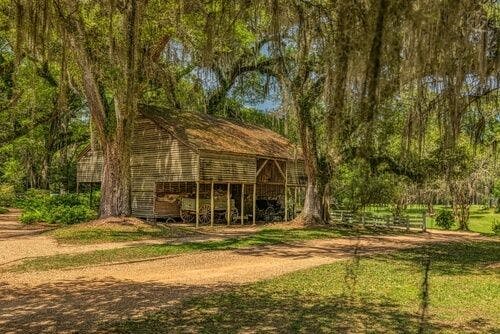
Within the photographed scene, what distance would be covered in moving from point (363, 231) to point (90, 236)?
45.9 feet

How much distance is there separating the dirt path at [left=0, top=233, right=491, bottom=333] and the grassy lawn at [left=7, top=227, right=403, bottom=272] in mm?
806

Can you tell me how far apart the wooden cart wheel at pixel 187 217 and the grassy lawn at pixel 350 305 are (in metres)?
16.5

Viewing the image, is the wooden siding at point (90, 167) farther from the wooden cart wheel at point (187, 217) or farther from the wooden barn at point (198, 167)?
the wooden cart wheel at point (187, 217)

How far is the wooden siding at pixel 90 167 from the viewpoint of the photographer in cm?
3075

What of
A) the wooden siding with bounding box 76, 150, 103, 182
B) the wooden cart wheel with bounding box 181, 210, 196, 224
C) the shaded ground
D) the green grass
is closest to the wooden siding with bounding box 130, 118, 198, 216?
the wooden cart wheel with bounding box 181, 210, 196, 224

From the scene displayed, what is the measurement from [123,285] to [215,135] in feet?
59.5

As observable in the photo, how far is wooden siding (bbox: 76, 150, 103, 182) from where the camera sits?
30.8 metres

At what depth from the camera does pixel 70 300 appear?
8.32m

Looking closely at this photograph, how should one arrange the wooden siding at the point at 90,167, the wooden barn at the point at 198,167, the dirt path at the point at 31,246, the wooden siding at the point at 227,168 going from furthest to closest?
the wooden siding at the point at 90,167 < the wooden barn at the point at 198,167 < the wooden siding at the point at 227,168 < the dirt path at the point at 31,246

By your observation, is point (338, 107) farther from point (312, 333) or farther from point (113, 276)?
point (113, 276)

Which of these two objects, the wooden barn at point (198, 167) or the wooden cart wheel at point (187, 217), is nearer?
the wooden barn at point (198, 167)

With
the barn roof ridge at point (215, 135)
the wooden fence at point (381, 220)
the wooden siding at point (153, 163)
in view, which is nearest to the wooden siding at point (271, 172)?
the barn roof ridge at point (215, 135)

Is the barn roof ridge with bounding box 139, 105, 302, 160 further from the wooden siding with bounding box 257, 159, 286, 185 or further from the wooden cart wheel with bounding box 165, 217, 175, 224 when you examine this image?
the wooden cart wheel with bounding box 165, 217, 175, 224

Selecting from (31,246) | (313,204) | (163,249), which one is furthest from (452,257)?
(31,246)
